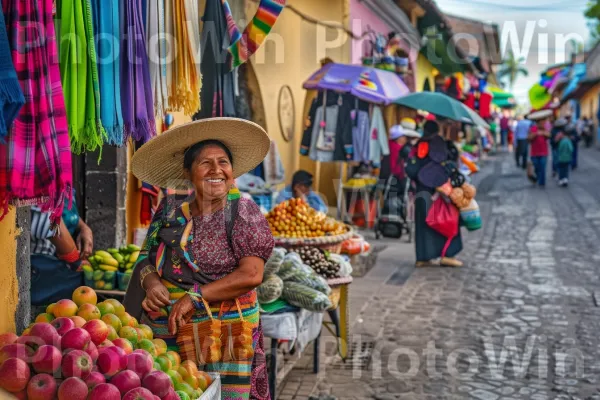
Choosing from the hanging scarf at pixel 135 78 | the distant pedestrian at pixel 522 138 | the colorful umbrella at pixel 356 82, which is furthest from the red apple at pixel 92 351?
the distant pedestrian at pixel 522 138

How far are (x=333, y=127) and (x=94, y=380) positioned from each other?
9.48 metres

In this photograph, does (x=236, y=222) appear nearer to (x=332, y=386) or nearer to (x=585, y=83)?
(x=332, y=386)

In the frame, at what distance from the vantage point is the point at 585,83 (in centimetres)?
4359

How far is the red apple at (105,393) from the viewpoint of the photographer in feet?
8.43

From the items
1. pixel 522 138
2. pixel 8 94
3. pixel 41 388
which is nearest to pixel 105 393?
pixel 41 388

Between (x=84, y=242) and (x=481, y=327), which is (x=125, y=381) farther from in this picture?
(x=481, y=327)

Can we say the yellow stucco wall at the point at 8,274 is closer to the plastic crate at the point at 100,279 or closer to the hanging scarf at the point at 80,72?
the hanging scarf at the point at 80,72

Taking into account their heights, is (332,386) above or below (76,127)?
below

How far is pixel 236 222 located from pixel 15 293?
100 centimetres

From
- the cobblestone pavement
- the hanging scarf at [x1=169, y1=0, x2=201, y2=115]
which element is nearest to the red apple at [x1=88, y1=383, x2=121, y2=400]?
the hanging scarf at [x1=169, y1=0, x2=201, y2=115]

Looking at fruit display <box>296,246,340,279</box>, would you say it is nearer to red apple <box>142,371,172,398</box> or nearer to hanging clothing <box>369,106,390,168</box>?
red apple <box>142,371,172,398</box>

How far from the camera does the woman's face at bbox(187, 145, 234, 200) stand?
3564 millimetres

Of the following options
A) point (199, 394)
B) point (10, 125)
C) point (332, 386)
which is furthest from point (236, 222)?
point (332, 386)

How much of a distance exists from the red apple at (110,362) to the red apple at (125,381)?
4 centimetres
